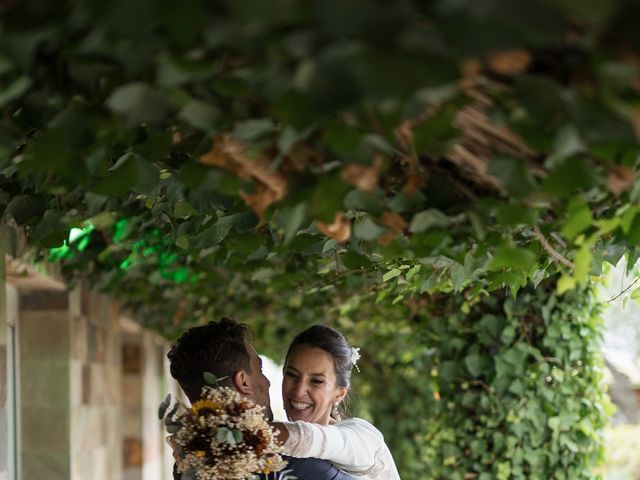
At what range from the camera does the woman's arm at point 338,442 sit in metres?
2.34

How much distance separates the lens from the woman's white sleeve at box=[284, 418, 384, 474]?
234 centimetres

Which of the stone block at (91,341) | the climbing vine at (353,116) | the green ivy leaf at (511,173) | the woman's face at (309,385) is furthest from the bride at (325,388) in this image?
the stone block at (91,341)

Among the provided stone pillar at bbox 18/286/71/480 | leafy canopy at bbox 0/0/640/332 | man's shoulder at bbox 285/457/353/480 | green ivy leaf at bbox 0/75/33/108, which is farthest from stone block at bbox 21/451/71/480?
green ivy leaf at bbox 0/75/33/108

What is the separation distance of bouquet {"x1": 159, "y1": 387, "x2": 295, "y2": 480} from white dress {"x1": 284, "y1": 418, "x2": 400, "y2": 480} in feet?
0.23

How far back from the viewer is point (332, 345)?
122 inches

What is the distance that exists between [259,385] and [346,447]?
29cm

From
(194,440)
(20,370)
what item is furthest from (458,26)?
(20,370)

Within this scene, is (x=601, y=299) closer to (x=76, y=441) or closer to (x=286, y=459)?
(x=286, y=459)

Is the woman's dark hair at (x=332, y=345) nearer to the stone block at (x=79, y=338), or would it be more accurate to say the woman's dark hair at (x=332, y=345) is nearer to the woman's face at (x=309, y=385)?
the woman's face at (x=309, y=385)

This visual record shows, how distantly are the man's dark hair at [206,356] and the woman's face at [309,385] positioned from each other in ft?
1.26

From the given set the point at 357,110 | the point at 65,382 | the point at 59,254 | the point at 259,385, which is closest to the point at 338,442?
the point at 259,385

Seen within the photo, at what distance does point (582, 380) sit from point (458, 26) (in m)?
3.19

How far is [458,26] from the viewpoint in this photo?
943 mm

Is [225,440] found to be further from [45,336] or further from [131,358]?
[131,358]
